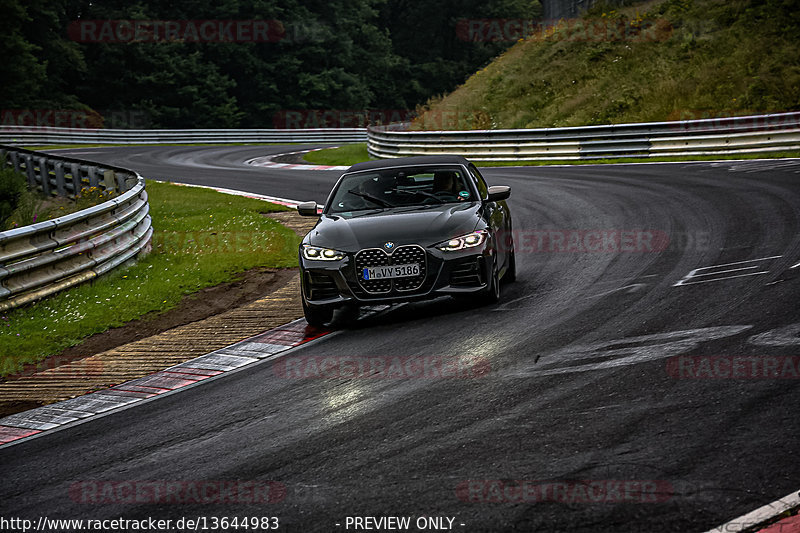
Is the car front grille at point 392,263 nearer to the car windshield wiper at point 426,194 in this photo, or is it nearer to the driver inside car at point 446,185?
the car windshield wiper at point 426,194

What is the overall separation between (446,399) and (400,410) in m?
0.34

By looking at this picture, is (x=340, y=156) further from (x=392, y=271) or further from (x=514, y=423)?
(x=514, y=423)

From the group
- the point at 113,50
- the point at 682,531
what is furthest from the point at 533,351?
the point at 113,50

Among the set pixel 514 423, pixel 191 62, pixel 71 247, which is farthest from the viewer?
pixel 191 62

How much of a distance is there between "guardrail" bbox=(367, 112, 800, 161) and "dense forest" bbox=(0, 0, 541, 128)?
28.4 m

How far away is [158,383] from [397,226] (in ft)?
9.02

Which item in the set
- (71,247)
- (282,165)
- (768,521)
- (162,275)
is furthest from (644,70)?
(768,521)

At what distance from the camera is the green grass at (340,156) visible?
30.7 meters

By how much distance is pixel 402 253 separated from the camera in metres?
8.53

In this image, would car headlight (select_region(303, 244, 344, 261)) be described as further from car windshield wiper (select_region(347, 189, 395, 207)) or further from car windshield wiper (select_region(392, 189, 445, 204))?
car windshield wiper (select_region(392, 189, 445, 204))

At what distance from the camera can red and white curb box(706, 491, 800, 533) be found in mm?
3900

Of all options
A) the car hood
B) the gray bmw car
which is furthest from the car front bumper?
the car hood

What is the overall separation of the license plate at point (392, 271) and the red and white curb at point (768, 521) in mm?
4800

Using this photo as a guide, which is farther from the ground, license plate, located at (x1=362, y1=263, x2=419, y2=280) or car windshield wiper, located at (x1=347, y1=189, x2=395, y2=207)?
car windshield wiper, located at (x1=347, y1=189, x2=395, y2=207)
